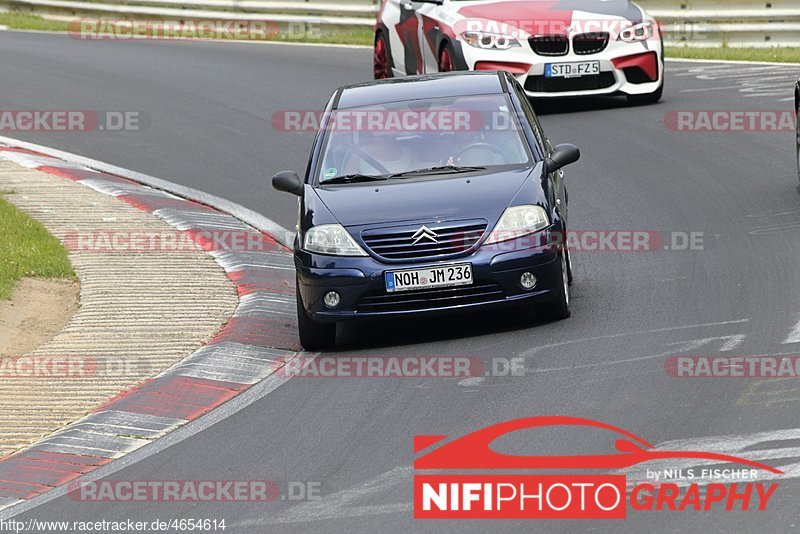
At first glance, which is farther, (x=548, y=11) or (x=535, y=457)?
(x=548, y=11)

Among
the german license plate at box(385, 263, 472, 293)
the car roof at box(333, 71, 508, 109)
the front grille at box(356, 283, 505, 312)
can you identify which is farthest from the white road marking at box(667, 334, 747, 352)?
the car roof at box(333, 71, 508, 109)

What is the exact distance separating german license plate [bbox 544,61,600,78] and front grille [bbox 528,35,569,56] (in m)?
0.16

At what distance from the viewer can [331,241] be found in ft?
33.2

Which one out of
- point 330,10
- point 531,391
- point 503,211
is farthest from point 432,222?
point 330,10

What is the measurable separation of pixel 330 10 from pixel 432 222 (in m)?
16.7

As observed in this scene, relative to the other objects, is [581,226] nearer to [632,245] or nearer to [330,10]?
[632,245]

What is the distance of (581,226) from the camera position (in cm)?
1329

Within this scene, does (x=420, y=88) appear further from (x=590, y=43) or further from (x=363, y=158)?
(x=590, y=43)

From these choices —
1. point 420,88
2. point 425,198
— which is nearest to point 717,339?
point 425,198

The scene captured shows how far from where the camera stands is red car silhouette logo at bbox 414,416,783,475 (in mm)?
7262

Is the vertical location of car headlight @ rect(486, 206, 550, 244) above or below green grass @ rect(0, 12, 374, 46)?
below

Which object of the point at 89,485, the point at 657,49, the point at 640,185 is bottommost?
the point at 89,485

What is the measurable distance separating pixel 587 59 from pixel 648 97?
1.17 meters

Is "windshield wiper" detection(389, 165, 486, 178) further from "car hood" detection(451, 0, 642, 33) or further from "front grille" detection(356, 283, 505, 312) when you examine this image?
"car hood" detection(451, 0, 642, 33)
